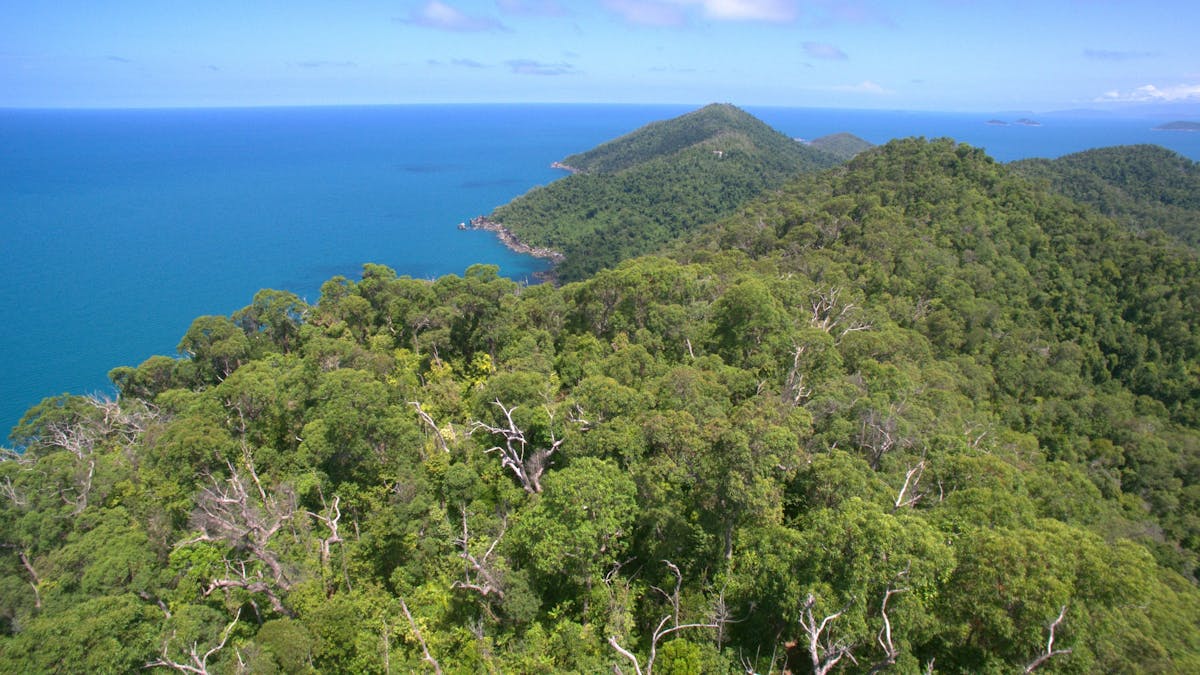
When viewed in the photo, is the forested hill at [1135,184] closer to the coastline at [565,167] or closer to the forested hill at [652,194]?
A: the forested hill at [652,194]

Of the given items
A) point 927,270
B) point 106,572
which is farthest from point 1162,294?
point 106,572

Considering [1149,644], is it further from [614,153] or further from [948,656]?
[614,153]

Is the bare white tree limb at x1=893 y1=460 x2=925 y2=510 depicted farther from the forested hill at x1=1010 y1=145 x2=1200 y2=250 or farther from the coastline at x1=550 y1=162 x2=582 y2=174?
the coastline at x1=550 y1=162 x2=582 y2=174

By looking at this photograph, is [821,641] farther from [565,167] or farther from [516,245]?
[565,167]

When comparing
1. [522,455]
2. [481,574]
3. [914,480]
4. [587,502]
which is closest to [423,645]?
[481,574]

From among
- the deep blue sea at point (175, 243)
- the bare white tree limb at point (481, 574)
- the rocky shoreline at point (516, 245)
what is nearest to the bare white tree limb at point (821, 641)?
the bare white tree limb at point (481, 574)
